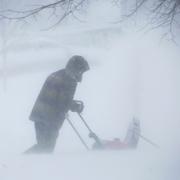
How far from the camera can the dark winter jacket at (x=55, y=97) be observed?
5.88 meters

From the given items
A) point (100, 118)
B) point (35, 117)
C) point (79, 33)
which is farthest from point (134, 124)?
point (79, 33)

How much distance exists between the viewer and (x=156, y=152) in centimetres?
590

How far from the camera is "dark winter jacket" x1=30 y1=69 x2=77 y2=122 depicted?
5.88 meters

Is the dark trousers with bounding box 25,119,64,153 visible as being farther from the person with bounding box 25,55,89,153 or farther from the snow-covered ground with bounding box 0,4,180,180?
the snow-covered ground with bounding box 0,4,180,180

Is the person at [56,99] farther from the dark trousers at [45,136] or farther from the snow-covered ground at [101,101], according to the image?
the snow-covered ground at [101,101]

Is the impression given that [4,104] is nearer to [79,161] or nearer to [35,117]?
[35,117]

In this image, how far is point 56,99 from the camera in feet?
19.5

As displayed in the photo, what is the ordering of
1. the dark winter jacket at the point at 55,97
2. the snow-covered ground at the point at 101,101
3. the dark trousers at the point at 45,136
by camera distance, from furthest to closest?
the dark trousers at the point at 45,136, the dark winter jacket at the point at 55,97, the snow-covered ground at the point at 101,101

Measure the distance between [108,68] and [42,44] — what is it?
4064 millimetres

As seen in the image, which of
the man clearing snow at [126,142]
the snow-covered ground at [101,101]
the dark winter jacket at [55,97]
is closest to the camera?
the snow-covered ground at [101,101]

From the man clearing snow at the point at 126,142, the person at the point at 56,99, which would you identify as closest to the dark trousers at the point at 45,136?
the person at the point at 56,99

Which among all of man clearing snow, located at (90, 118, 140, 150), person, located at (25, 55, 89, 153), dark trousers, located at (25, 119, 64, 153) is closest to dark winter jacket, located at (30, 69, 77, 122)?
person, located at (25, 55, 89, 153)

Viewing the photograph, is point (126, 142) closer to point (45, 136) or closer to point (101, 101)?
point (45, 136)

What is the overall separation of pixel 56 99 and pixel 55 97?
3 centimetres
